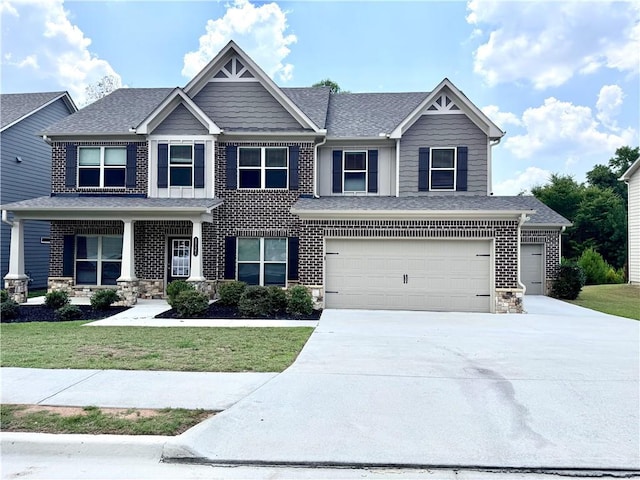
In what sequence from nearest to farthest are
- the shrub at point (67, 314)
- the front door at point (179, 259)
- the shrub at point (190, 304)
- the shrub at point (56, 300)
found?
the shrub at point (67, 314)
the shrub at point (190, 304)
the shrub at point (56, 300)
the front door at point (179, 259)

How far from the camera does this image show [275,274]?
573 inches

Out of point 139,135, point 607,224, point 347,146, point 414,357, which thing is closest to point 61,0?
point 139,135

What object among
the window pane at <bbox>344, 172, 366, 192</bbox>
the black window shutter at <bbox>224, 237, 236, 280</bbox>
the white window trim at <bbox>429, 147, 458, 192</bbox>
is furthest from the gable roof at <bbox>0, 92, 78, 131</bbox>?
the white window trim at <bbox>429, 147, 458, 192</bbox>

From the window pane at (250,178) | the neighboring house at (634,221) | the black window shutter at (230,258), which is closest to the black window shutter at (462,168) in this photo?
the window pane at (250,178)

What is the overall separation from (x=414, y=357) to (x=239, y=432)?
3965 millimetres

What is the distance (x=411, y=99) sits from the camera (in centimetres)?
1823

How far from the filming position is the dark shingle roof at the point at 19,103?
1842cm

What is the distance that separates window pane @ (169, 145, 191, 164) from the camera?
48.5ft

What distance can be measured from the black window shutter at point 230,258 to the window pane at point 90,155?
5.66 metres

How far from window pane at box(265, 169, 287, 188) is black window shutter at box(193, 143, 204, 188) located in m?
2.25

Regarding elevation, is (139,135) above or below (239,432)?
above

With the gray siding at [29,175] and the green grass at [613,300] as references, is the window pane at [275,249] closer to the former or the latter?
the green grass at [613,300]

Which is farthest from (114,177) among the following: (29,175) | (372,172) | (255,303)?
(372,172)

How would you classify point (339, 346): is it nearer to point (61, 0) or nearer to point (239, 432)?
point (239, 432)
